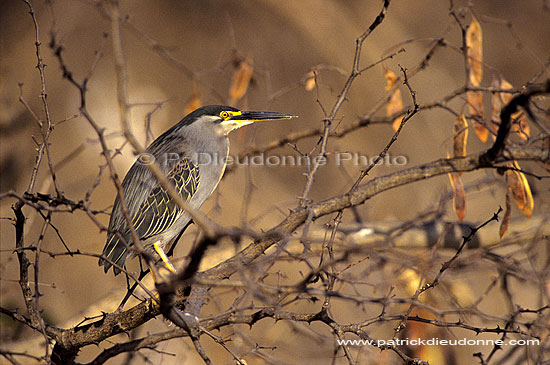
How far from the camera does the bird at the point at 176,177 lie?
9.71 feet

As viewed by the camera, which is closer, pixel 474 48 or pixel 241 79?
pixel 474 48

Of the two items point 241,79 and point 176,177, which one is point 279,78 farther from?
point 176,177

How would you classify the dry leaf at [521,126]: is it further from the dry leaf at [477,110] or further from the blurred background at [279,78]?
the blurred background at [279,78]

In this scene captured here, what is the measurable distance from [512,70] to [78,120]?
6317 mm

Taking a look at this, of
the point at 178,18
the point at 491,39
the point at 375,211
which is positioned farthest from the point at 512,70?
the point at 178,18

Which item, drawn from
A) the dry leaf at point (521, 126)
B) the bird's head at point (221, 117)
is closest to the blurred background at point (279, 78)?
the bird's head at point (221, 117)

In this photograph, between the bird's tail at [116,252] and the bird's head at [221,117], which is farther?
the bird's head at [221,117]

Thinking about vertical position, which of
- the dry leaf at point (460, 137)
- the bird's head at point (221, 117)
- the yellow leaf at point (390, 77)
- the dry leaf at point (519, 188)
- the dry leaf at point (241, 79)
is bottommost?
the dry leaf at point (519, 188)

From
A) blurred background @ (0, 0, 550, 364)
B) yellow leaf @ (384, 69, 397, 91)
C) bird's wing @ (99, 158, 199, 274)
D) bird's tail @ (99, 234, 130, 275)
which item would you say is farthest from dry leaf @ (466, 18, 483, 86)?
blurred background @ (0, 0, 550, 364)

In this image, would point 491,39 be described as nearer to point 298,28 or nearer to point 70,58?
point 298,28

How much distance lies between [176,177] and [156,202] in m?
0.17

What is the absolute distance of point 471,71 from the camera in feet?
8.34

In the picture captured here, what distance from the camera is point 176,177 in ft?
10.0

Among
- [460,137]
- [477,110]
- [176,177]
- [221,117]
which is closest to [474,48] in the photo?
[477,110]
